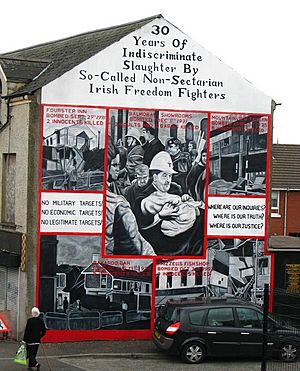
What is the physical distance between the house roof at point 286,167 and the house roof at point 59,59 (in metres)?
24.2

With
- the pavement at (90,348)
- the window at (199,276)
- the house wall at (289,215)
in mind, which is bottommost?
the pavement at (90,348)

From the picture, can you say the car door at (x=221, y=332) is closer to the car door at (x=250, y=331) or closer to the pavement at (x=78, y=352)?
the car door at (x=250, y=331)

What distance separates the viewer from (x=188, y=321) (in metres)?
20.7

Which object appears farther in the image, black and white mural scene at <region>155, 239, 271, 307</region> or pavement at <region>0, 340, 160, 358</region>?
black and white mural scene at <region>155, 239, 271, 307</region>

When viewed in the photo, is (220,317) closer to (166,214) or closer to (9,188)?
(166,214)

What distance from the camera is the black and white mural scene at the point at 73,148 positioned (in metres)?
23.8

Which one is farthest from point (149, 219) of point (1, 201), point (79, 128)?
point (1, 201)

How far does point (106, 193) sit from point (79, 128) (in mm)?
1986

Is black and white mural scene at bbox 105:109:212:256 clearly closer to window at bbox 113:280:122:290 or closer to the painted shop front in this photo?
the painted shop front

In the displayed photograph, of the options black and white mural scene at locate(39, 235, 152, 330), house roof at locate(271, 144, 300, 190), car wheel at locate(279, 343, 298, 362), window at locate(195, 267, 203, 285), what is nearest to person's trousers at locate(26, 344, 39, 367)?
black and white mural scene at locate(39, 235, 152, 330)

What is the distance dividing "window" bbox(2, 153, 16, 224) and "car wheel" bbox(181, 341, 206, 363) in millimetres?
7455

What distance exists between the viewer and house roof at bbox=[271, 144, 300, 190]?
51.2 m

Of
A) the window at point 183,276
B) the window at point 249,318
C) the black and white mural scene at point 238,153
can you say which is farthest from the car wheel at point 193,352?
the black and white mural scene at point 238,153

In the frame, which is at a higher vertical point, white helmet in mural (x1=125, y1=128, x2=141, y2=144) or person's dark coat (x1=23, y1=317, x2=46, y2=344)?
white helmet in mural (x1=125, y1=128, x2=141, y2=144)
